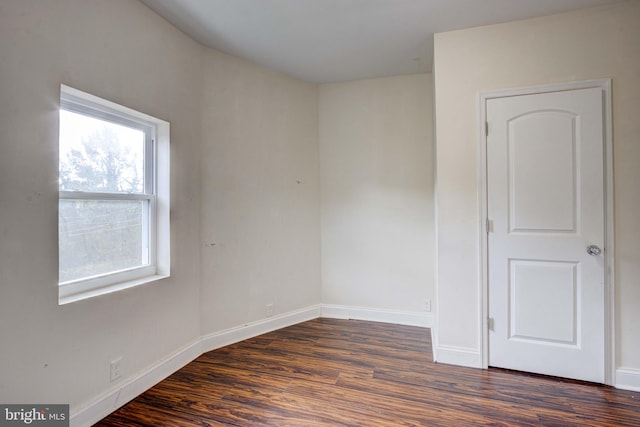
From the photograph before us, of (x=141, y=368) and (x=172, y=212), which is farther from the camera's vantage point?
(x=172, y=212)

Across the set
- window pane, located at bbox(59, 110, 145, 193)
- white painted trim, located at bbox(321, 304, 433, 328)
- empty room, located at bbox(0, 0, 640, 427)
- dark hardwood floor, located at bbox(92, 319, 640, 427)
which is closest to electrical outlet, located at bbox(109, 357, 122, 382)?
empty room, located at bbox(0, 0, 640, 427)

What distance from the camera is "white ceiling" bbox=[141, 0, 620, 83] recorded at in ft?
7.08

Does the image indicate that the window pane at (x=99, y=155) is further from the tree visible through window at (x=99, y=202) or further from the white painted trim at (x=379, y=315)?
the white painted trim at (x=379, y=315)

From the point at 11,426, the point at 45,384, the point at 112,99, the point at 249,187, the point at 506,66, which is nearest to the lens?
the point at 11,426

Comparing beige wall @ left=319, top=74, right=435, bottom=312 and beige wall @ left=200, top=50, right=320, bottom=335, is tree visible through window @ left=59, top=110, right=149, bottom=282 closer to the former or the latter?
beige wall @ left=200, top=50, right=320, bottom=335

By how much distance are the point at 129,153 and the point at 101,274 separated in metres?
0.85

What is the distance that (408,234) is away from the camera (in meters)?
3.40

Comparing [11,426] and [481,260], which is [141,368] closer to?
[11,426]

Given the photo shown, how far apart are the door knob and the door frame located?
5 centimetres

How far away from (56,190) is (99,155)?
16.6 inches

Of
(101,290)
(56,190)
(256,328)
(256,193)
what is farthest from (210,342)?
(56,190)

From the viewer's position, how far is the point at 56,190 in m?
1.63

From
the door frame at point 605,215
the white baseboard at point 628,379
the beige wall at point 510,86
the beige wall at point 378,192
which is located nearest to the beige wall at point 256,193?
the beige wall at point 378,192

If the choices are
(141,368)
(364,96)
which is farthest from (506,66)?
(141,368)
